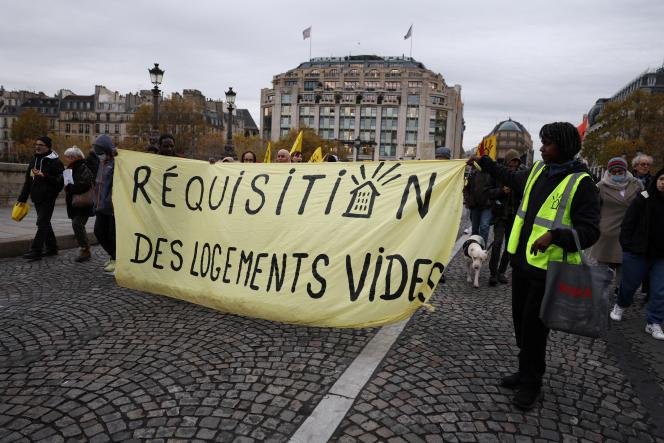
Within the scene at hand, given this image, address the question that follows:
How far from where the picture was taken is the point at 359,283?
161 inches

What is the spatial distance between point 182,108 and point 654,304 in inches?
2953

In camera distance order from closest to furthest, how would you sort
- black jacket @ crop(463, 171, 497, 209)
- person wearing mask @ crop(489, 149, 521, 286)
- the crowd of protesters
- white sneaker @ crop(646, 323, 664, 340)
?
the crowd of protesters, white sneaker @ crop(646, 323, 664, 340), person wearing mask @ crop(489, 149, 521, 286), black jacket @ crop(463, 171, 497, 209)

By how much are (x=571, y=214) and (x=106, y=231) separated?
19.3 ft

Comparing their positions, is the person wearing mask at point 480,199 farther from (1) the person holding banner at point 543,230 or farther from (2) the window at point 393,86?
(2) the window at point 393,86

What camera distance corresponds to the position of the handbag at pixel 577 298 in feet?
9.31

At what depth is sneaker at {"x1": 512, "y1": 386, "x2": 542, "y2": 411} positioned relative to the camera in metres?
3.09

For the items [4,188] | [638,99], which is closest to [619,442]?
[4,188]

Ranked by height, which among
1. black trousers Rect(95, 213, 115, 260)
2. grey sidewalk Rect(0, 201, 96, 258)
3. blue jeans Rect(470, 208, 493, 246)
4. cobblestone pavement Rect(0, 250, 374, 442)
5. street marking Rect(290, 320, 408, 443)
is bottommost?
street marking Rect(290, 320, 408, 443)

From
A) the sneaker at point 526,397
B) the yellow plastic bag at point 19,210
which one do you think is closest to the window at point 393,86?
the yellow plastic bag at point 19,210

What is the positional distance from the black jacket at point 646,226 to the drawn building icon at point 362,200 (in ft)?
10.1

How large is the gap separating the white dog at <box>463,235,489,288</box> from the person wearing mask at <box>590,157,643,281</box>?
1.57 m

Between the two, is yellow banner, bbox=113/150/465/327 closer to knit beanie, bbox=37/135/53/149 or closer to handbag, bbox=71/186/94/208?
handbag, bbox=71/186/94/208

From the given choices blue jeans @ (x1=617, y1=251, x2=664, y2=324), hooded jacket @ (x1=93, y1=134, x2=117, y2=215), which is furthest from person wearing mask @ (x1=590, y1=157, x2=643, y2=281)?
hooded jacket @ (x1=93, y1=134, x2=117, y2=215)

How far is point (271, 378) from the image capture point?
11.0 feet
